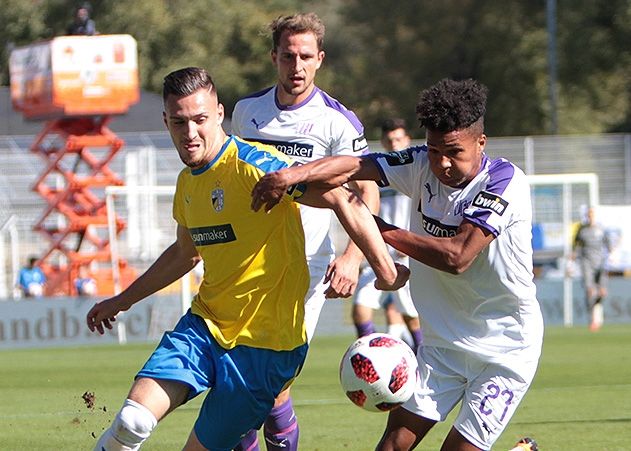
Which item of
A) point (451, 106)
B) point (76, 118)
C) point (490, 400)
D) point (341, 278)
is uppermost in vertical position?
point (451, 106)

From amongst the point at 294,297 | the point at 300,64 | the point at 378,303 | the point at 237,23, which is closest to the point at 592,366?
the point at 378,303

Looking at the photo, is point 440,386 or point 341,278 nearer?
point 341,278

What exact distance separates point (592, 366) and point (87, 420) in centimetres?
620

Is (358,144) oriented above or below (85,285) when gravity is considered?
above

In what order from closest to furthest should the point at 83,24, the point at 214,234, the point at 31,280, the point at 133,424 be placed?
the point at 133,424 → the point at 214,234 → the point at 31,280 → the point at 83,24

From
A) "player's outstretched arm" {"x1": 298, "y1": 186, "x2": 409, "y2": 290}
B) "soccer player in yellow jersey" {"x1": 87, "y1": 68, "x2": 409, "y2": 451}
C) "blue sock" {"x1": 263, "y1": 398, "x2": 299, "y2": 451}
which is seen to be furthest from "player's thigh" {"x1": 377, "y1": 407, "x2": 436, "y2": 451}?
"blue sock" {"x1": 263, "y1": 398, "x2": 299, "y2": 451}

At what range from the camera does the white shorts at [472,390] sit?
5855 mm

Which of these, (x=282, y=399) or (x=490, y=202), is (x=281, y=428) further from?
(x=490, y=202)

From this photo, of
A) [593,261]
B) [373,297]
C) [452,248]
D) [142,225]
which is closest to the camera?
[452,248]

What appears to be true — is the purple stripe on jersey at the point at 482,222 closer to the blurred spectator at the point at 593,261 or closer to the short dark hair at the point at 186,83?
the short dark hair at the point at 186,83

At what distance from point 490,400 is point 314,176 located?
4.16ft

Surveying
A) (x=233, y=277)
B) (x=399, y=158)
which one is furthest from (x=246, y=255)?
(x=399, y=158)

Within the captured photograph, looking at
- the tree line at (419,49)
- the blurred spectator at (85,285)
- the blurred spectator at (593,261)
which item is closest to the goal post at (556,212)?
the blurred spectator at (593,261)

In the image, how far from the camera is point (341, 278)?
5.77 meters
